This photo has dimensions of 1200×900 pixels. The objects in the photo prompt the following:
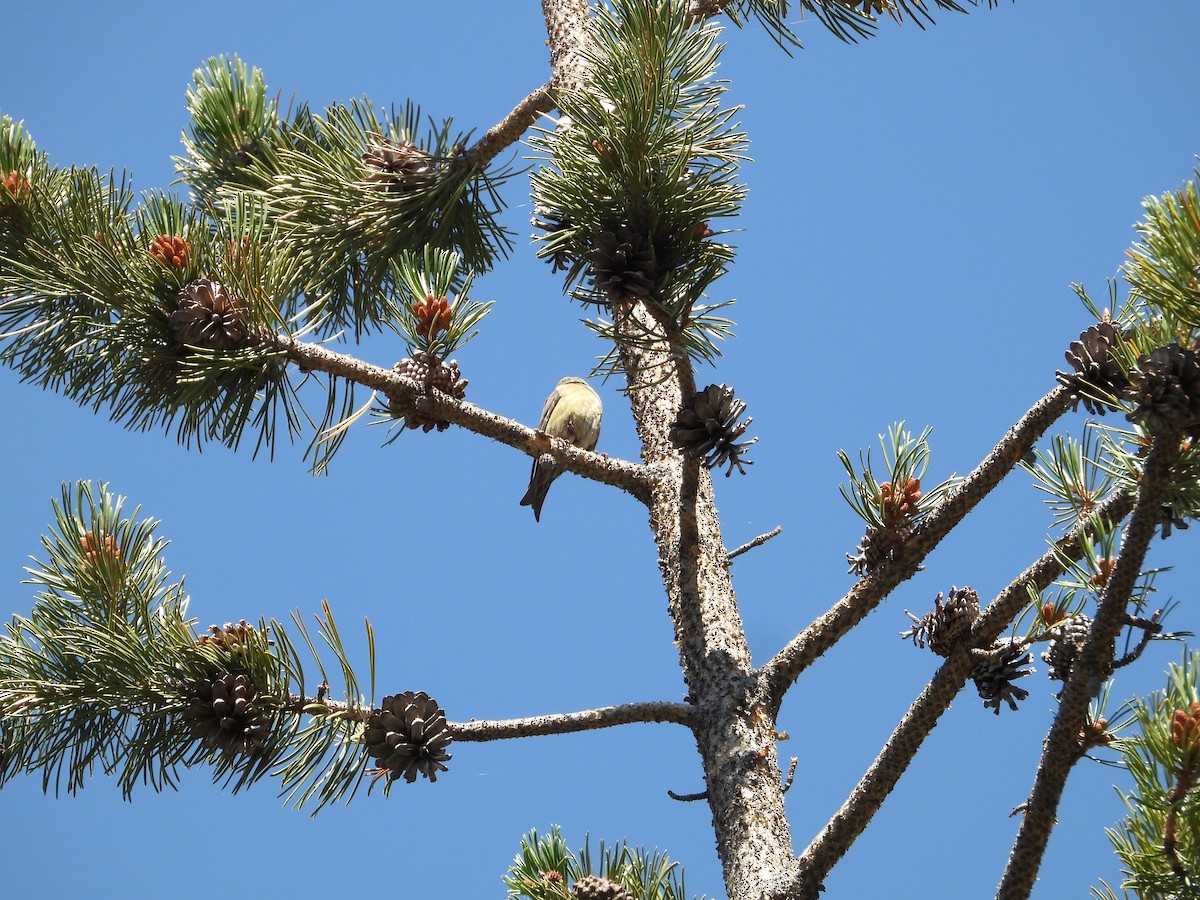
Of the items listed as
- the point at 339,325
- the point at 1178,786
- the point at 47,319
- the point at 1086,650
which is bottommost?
the point at 1178,786

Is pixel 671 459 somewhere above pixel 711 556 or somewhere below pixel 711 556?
above

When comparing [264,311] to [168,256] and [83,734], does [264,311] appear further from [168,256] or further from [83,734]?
[83,734]

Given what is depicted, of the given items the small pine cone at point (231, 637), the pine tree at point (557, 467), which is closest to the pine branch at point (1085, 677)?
the pine tree at point (557, 467)

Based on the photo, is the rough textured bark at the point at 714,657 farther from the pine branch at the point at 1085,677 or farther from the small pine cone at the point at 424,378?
the pine branch at the point at 1085,677

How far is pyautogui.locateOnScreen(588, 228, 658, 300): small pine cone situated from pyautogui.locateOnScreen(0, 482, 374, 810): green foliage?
3.22ft

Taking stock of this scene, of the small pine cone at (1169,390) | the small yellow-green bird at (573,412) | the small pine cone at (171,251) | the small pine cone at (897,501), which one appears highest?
the small yellow-green bird at (573,412)

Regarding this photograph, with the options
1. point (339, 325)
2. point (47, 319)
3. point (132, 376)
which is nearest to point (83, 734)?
point (132, 376)

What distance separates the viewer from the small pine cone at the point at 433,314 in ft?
8.70

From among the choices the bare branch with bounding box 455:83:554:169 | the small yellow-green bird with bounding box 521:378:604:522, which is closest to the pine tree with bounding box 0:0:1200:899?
the bare branch with bounding box 455:83:554:169

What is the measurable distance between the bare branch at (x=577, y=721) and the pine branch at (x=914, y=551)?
0.25m

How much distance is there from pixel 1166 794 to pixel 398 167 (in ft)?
8.68

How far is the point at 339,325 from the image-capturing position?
379 cm

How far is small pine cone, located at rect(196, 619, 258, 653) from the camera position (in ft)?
8.18

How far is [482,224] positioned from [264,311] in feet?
4.24
